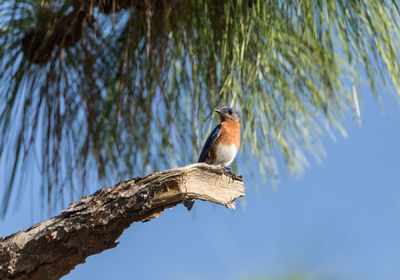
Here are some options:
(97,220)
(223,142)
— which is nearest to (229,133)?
(223,142)

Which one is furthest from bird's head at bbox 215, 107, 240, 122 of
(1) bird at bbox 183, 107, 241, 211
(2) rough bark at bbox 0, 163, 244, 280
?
(2) rough bark at bbox 0, 163, 244, 280

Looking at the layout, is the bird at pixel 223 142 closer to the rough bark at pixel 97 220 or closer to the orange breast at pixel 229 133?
the orange breast at pixel 229 133

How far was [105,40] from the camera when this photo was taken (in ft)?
5.38

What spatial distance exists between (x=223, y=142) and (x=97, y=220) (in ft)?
2.13

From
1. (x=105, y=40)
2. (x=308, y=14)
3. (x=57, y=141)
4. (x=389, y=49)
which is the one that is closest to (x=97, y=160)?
(x=57, y=141)

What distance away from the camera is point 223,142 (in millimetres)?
1507

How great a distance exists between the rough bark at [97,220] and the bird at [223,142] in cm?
51

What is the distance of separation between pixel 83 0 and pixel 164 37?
0.27 m

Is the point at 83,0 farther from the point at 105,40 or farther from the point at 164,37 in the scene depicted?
the point at 164,37

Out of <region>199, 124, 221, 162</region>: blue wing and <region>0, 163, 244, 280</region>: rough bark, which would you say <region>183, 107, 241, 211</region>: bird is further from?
<region>0, 163, 244, 280</region>: rough bark

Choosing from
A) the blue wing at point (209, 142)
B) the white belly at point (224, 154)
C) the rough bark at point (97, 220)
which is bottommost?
the rough bark at point (97, 220)

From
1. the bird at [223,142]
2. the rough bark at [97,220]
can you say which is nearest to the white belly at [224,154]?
the bird at [223,142]

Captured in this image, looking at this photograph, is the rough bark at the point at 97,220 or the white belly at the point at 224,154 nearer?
the rough bark at the point at 97,220

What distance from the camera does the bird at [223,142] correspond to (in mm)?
1509
